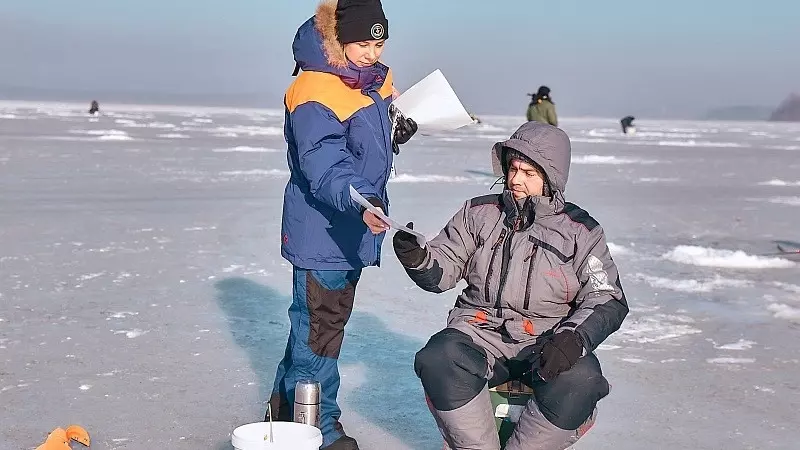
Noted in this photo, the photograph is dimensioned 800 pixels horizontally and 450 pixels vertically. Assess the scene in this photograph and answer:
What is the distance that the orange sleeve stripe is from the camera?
290 centimetres

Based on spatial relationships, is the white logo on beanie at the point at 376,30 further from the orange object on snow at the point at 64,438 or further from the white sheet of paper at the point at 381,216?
the orange object on snow at the point at 64,438

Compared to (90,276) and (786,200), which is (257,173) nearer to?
(786,200)

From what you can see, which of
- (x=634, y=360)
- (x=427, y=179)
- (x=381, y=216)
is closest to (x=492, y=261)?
(x=381, y=216)

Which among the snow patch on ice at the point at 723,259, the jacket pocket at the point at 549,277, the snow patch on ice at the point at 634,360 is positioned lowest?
the snow patch on ice at the point at 723,259

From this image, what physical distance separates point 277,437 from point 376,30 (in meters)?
1.27

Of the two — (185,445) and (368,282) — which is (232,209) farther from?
(185,445)

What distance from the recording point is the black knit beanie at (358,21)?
2.96 metres

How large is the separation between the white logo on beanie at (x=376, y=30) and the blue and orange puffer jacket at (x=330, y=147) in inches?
4.2

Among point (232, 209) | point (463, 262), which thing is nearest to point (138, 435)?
point (463, 262)

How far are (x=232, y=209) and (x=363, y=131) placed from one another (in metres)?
6.78

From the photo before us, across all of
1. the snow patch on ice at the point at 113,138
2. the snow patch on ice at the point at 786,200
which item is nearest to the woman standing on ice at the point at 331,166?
the snow patch on ice at the point at 786,200

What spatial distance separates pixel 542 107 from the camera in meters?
14.5

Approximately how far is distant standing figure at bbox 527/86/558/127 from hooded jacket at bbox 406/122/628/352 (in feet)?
38.2

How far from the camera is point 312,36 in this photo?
3.01 meters
